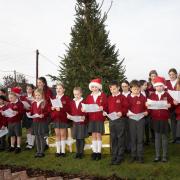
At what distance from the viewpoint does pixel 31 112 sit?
32.3 feet

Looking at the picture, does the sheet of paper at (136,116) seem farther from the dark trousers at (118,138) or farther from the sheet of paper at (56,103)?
the sheet of paper at (56,103)

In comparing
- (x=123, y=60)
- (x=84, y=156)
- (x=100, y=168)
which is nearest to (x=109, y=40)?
(x=123, y=60)

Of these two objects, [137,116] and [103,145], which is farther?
[103,145]

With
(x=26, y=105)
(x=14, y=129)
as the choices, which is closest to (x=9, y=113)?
(x=14, y=129)

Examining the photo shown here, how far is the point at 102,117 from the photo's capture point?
872cm

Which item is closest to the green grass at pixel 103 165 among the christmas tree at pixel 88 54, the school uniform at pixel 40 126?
the school uniform at pixel 40 126

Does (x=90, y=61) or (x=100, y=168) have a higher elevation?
(x=90, y=61)

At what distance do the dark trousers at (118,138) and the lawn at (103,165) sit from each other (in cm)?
23

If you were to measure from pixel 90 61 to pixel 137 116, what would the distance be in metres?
4.05

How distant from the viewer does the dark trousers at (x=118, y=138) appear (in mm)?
8188

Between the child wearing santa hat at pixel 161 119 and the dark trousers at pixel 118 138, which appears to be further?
the dark trousers at pixel 118 138

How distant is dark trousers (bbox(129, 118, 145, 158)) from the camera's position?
8.10 metres

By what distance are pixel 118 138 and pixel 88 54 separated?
14.2ft

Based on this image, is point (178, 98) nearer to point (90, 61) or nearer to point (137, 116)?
point (137, 116)
